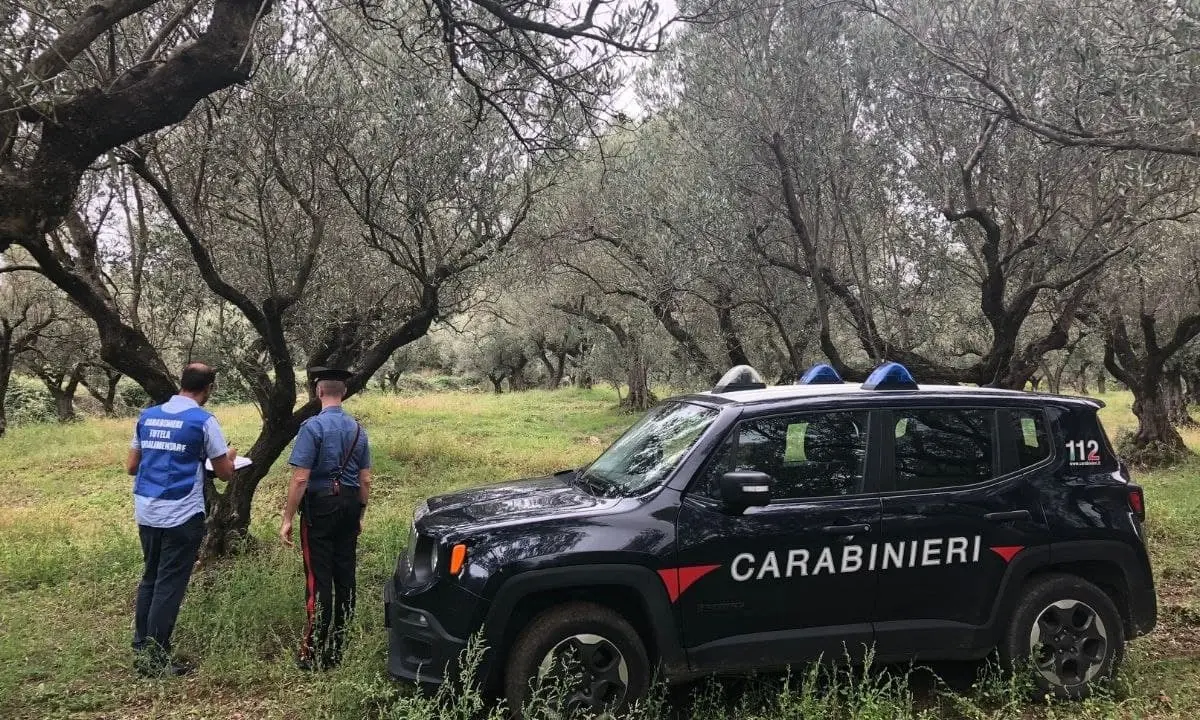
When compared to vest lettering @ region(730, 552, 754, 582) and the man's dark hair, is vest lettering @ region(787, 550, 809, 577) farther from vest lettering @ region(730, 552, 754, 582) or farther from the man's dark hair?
the man's dark hair

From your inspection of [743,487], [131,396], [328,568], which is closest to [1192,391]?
[743,487]

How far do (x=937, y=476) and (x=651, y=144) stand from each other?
8.95 meters

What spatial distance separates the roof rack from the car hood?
1301 mm

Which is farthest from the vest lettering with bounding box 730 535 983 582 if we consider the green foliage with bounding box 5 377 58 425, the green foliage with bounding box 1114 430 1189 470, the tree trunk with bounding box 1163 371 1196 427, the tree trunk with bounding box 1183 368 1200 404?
the tree trunk with bounding box 1183 368 1200 404

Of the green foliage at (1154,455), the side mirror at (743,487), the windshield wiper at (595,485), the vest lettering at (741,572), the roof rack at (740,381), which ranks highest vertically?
the roof rack at (740,381)

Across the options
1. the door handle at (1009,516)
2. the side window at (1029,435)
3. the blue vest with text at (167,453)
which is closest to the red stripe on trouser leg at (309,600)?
the blue vest with text at (167,453)

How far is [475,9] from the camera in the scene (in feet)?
22.2

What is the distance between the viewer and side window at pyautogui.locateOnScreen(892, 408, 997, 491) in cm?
431

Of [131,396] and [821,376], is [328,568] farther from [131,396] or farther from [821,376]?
[131,396]

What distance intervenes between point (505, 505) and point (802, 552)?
174 centimetres

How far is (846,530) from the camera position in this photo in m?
4.08

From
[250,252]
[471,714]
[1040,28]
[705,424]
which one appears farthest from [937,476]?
[250,252]

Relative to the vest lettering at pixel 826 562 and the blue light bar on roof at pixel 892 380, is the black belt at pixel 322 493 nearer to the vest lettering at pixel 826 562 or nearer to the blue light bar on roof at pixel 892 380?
the vest lettering at pixel 826 562

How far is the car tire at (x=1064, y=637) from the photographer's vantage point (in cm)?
425
